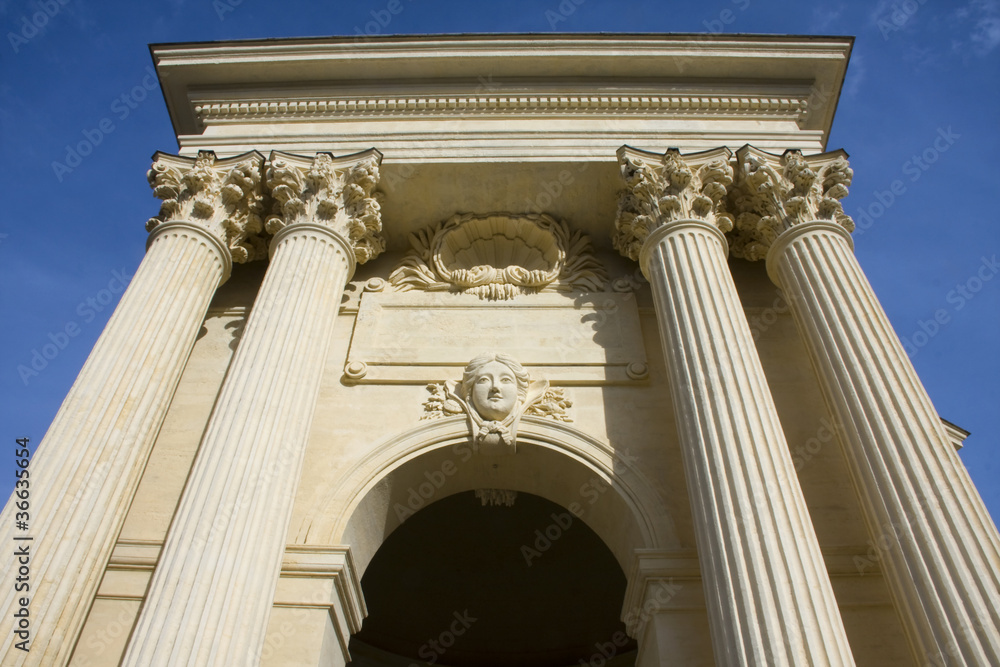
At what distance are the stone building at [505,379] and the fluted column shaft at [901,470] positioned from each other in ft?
0.11

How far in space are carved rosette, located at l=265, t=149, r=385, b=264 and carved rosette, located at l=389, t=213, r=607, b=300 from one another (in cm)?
117

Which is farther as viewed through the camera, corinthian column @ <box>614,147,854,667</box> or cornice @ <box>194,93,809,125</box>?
cornice @ <box>194,93,809,125</box>

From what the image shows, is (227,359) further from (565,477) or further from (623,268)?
(623,268)

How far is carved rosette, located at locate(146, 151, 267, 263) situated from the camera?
1177 cm

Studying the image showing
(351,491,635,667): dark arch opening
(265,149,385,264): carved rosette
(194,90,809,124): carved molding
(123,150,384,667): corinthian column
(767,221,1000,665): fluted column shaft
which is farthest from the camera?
(351,491,635,667): dark arch opening

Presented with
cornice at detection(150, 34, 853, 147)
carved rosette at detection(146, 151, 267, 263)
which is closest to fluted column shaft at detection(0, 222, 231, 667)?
carved rosette at detection(146, 151, 267, 263)

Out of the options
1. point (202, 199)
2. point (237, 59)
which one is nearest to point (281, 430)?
point (202, 199)

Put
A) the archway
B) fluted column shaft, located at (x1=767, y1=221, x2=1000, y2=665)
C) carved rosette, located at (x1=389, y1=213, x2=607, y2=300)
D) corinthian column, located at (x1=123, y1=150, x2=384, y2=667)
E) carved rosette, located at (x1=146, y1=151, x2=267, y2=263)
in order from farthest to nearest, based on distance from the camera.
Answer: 1. carved rosette, located at (x1=389, y1=213, x2=607, y2=300)
2. carved rosette, located at (x1=146, y1=151, x2=267, y2=263)
3. the archway
4. corinthian column, located at (x1=123, y1=150, x2=384, y2=667)
5. fluted column shaft, located at (x1=767, y1=221, x2=1000, y2=665)

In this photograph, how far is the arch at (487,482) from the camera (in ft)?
32.7

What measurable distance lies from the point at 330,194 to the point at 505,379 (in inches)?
161

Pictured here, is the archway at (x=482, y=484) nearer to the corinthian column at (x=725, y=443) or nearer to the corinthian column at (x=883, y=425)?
the corinthian column at (x=725, y=443)

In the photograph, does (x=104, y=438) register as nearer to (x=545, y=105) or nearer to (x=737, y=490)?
(x=737, y=490)

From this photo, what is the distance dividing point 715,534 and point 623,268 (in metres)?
6.76

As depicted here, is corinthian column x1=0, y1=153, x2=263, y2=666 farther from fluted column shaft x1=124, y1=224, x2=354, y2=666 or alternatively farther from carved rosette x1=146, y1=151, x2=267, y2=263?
fluted column shaft x1=124, y1=224, x2=354, y2=666
